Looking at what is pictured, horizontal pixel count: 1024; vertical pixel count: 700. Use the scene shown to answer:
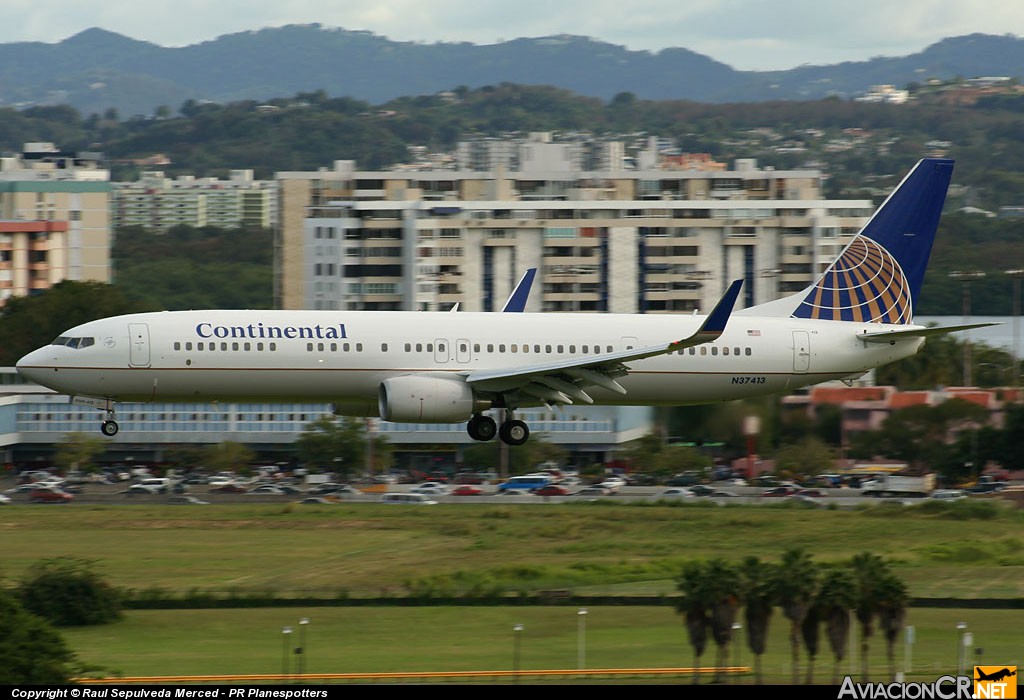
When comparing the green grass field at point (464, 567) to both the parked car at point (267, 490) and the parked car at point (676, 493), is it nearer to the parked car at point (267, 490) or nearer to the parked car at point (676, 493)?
the parked car at point (676, 493)

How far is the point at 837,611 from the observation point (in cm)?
3512

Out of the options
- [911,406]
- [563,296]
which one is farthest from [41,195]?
[911,406]

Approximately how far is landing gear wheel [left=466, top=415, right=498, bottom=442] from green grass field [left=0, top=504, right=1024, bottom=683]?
5.33m

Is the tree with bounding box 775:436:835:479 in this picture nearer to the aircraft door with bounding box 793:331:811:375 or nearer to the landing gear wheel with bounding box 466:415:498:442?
the aircraft door with bounding box 793:331:811:375

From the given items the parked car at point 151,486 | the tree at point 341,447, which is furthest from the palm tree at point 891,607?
the tree at point 341,447

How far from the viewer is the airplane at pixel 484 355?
43.2 metres

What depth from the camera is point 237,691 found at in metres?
29.0

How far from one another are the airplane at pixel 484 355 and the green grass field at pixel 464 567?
642 cm

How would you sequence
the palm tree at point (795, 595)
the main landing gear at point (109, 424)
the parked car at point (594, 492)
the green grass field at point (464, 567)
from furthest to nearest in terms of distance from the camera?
the parked car at point (594, 492)
the main landing gear at point (109, 424)
the green grass field at point (464, 567)
the palm tree at point (795, 595)

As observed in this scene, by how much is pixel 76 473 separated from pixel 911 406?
4440 cm

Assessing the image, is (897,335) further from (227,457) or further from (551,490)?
(227,457)

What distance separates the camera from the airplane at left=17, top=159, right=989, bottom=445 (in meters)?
43.2

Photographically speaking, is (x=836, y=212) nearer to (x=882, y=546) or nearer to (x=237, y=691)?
(x=882, y=546)

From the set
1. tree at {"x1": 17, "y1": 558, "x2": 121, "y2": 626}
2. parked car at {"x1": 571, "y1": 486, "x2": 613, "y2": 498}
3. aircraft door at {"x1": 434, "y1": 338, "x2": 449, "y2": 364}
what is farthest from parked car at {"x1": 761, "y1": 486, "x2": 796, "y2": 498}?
tree at {"x1": 17, "y1": 558, "x2": 121, "y2": 626}
